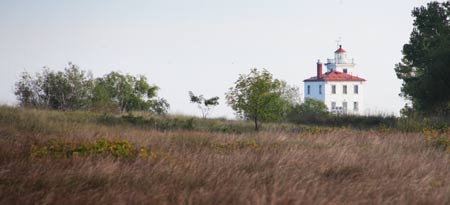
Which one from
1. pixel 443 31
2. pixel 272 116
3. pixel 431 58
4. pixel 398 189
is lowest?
pixel 398 189

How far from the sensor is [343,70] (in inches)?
3469

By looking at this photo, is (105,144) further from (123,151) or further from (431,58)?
(431,58)

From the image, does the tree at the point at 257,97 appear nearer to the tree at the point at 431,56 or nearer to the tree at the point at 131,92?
the tree at the point at 431,56

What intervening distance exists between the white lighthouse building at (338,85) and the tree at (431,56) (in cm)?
4572

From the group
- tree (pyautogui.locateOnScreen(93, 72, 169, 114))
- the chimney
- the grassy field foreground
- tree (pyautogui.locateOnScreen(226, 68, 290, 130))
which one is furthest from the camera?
the chimney

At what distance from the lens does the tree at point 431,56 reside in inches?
1120

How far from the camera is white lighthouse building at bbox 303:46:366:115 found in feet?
274

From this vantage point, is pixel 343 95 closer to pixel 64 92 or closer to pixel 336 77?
pixel 336 77

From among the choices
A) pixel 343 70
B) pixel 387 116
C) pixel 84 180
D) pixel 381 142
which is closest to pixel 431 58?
pixel 387 116

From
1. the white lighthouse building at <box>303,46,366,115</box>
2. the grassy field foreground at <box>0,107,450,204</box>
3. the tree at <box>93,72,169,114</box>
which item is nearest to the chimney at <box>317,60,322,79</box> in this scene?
the white lighthouse building at <box>303,46,366,115</box>

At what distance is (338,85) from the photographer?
276ft

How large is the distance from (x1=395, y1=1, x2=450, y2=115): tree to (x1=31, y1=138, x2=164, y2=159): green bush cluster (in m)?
21.9

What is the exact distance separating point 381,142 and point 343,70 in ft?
249

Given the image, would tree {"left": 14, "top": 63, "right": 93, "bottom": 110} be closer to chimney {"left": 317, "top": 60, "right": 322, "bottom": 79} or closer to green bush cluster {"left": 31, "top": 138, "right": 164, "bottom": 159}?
green bush cluster {"left": 31, "top": 138, "right": 164, "bottom": 159}
